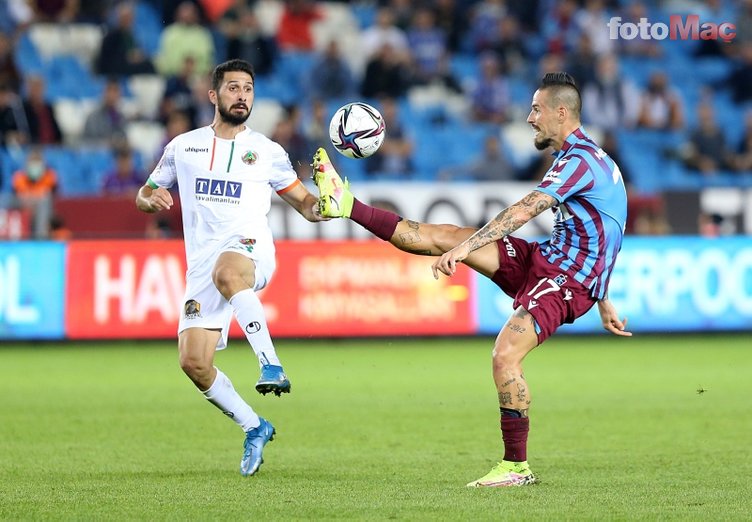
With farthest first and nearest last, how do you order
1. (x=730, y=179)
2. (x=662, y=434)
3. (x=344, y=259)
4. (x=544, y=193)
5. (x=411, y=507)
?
(x=730, y=179), (x=344, y=259), (x=662, y=434), (x=544, y=193), (x=411, y=507)

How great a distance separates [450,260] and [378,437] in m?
2.69

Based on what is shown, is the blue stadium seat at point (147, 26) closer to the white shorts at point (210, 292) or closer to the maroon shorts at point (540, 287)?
the white shorts at point (210, 292)

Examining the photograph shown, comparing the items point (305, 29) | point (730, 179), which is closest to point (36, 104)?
point (305, 29)


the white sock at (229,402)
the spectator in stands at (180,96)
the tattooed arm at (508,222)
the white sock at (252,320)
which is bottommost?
the white sock at (229,402)

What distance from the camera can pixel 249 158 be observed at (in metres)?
8.16

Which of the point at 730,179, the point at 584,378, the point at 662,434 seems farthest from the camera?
the point at 730,179

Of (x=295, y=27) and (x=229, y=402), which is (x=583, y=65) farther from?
(x=229, y=402)

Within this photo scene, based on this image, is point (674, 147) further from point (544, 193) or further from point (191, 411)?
point (544, 193)

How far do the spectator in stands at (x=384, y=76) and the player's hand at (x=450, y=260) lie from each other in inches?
551

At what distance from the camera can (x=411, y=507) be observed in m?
6.50

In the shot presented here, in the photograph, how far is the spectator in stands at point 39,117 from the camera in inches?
739

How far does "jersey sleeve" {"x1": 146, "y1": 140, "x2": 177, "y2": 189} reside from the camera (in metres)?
8.28

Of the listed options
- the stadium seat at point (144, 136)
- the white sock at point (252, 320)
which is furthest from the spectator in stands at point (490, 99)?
the white sock at point (252, 320)

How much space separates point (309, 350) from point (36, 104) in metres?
5.77
